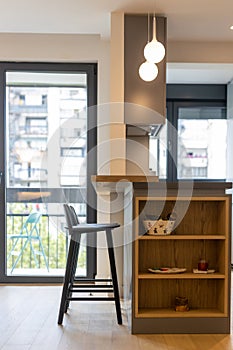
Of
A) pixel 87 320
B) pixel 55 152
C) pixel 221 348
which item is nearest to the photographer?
pixel 221 348

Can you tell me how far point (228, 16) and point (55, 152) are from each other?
237cm

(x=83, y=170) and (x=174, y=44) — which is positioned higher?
(x=174, y=44)

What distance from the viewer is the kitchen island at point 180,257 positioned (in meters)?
3.34

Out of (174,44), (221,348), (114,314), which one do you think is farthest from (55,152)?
(221,348)

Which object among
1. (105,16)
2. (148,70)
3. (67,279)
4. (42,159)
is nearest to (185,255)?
(67,279)

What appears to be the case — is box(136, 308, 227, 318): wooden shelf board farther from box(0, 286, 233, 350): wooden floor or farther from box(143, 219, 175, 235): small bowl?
box(143, 219, 175, 235): small bowl

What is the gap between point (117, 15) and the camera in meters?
4.40

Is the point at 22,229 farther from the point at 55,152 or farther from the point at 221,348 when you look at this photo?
the point at 221,348

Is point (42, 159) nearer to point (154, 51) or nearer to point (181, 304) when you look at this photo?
point (154, 51)

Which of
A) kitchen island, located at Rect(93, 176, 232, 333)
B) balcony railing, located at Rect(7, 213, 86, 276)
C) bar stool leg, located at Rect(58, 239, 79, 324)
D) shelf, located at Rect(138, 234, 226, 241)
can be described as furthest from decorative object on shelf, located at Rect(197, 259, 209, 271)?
balcony railing, located at Rect(7, 213, 86, 276)

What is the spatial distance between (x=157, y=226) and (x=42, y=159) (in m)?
2.65

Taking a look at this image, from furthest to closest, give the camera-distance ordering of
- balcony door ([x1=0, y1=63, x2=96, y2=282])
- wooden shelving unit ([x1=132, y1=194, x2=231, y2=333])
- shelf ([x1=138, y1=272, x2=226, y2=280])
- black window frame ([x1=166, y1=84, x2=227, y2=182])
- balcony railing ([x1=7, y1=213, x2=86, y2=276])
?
1. black window frame ([x1=166, y1=84, x2=227, y2=182])
2. balcony railing ([x1=7, y1=213, x2=86, y2=276])
3. balcony door ([x1=0, y1=63, x2=96, y2=282])
4. wooden shelving unit ([x1=132, y1=194, x2=231, y2=333])
5. shelf ([x1=138, y1=272, x2=226, y2=280])

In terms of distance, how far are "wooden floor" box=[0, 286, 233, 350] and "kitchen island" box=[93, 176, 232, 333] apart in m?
0.12

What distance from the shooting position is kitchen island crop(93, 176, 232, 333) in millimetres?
3342
